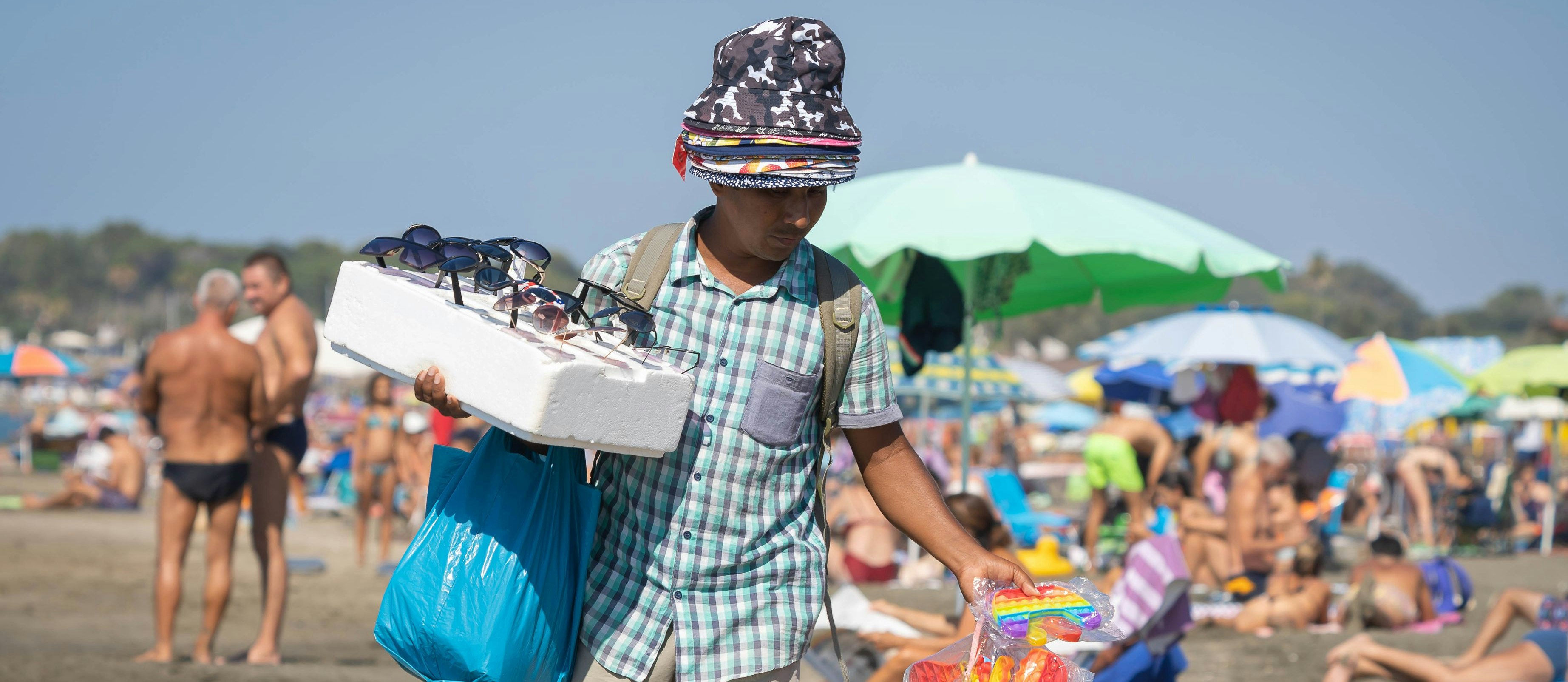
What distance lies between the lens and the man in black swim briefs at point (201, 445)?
17.9ft

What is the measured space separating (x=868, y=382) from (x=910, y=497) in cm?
22

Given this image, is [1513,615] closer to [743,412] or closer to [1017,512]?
[743,412]

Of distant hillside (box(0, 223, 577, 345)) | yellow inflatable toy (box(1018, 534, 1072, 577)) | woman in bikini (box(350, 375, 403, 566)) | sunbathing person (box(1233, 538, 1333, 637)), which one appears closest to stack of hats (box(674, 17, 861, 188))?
sunbathing person (box(1233, 538, 1333, 637))

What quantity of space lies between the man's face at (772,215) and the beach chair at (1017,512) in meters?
9.52

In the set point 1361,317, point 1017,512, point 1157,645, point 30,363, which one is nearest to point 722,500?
point 1157,645

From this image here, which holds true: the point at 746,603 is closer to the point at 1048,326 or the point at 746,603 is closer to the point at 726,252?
the point at 726,252

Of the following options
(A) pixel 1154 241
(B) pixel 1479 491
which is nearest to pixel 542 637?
(A) pixel 1154 241

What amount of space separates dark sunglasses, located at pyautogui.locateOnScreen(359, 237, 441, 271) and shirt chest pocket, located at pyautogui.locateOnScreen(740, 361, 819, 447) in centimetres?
54

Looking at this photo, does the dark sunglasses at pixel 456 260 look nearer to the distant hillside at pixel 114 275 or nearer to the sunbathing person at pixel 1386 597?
the sunbathing person at pixel 1386 597

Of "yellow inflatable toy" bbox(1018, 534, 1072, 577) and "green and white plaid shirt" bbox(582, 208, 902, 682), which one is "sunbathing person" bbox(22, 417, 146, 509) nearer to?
"yellow inflatable toy" bbox(1018, 534, 1072, 577)

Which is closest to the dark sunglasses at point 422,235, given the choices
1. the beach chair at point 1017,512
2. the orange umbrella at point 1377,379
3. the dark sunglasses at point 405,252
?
the dark sunglasses at point 405,252

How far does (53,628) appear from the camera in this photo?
6.71 m

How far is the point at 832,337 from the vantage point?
2.13m

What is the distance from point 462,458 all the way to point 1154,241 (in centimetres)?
371
